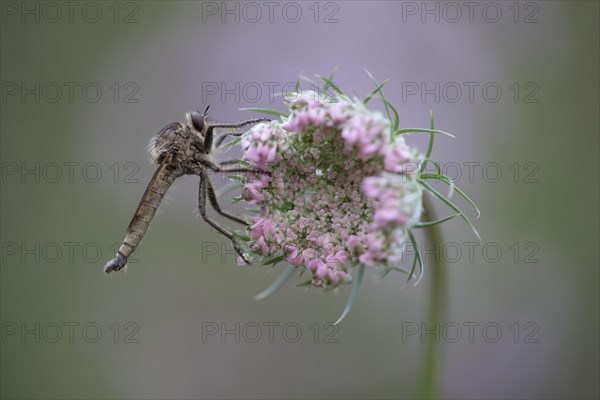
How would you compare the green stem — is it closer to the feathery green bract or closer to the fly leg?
the feathery green bract

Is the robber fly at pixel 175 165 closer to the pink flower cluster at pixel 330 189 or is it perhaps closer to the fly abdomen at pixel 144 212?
the fly abdomen at pixel 144 212

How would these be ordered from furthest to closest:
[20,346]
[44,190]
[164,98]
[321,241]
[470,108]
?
[164,98] → [44,190] → [470,108] → [20,346] → [321,241]

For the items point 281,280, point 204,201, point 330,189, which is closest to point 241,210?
point 204,201

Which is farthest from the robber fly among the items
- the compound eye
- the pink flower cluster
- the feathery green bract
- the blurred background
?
the blurred background

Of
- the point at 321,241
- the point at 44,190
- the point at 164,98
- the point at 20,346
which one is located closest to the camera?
the point at 321,241

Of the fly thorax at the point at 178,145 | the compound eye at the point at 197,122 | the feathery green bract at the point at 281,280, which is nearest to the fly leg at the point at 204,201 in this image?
the fly thorax at the point at 178,145

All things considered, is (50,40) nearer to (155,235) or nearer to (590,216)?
(155,235)

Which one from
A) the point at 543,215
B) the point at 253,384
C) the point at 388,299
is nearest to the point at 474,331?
the point at 388,299
